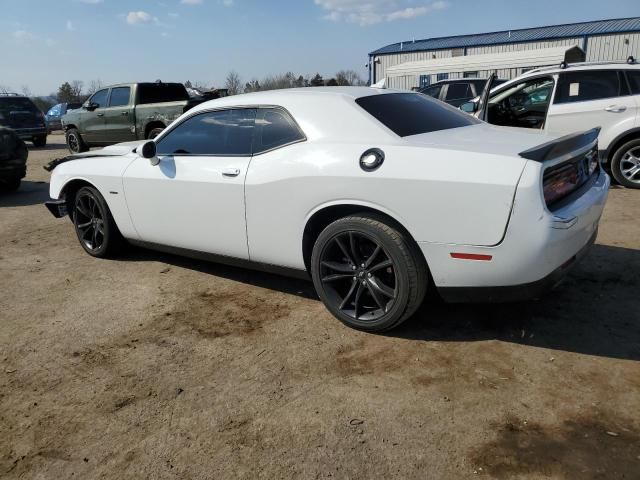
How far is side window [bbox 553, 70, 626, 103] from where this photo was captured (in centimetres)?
718

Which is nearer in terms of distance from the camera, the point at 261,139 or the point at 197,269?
the point at 261,139

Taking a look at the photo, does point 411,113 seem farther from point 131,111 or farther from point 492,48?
point 492,48

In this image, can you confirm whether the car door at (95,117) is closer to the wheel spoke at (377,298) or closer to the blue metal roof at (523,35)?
the wheel spoke at (377,298)

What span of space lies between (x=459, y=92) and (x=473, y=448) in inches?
459

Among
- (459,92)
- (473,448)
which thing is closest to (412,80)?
(459,92)

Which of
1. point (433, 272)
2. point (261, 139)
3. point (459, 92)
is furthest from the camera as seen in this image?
point (459, 92)

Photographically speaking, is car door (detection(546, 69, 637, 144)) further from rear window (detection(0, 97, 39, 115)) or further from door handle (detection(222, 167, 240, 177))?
rear window (detection(0, 97, 39, 115))

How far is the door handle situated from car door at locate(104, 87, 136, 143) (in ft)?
28.1

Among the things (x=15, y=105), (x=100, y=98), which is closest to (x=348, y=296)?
(x=100, y=98)

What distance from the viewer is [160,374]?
2982 millimetres

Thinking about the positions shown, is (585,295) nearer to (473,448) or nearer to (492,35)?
(473,448)

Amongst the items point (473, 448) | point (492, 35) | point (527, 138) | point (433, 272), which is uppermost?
point (492, 35)

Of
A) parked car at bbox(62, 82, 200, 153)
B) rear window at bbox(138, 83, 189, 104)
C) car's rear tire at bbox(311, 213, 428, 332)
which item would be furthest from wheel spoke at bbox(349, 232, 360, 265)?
rear window at bbox(138, 83, 189, 104)

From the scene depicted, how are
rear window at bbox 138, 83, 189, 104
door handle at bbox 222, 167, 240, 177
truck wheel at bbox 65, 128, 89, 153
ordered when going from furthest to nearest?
truck wheel at bbox 65, 128, 89, 153 < rear window at bbox 138, 83, 189, 104 < door handle at bbox 222, 167, 240, 177
